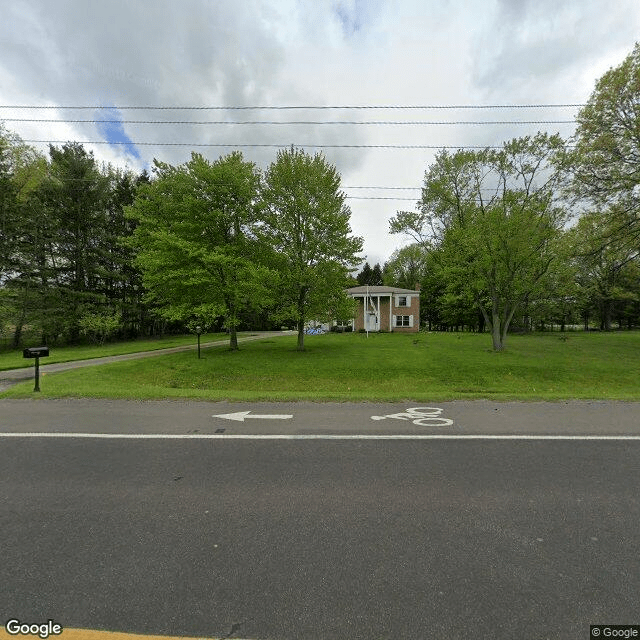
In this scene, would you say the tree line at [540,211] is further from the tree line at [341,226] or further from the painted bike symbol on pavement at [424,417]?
the painted bike symbol on pavement at [424,417]

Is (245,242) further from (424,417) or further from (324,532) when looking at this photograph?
(324,532)

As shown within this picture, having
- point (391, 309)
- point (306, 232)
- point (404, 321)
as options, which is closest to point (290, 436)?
point (306, 232)

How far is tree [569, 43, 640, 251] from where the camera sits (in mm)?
15559

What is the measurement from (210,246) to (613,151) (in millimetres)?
21693

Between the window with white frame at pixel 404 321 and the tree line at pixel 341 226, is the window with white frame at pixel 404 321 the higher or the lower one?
Answer: the lower one

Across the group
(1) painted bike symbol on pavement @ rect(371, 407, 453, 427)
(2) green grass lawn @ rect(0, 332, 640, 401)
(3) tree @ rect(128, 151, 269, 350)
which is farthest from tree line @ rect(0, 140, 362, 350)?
(1) painted bike symbol on pavement @ rect(371, 407, 453, 427)

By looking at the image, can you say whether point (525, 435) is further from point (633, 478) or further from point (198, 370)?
point (198, 370)

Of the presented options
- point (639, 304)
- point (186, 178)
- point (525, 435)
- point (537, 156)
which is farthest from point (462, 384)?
point (639, 304)

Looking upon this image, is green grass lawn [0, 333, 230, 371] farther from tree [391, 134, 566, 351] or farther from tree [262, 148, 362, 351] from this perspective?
tree [391, 134, 566, 351]

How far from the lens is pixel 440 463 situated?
4.21 meters

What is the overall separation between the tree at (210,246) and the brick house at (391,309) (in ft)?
79.4

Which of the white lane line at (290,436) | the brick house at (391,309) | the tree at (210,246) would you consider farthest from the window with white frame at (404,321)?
the white lane line at (290,436)

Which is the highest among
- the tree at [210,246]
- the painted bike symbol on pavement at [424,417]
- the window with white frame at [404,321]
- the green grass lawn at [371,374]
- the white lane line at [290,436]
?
the tree at [210,246]

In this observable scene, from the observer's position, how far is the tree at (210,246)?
54.5ft
